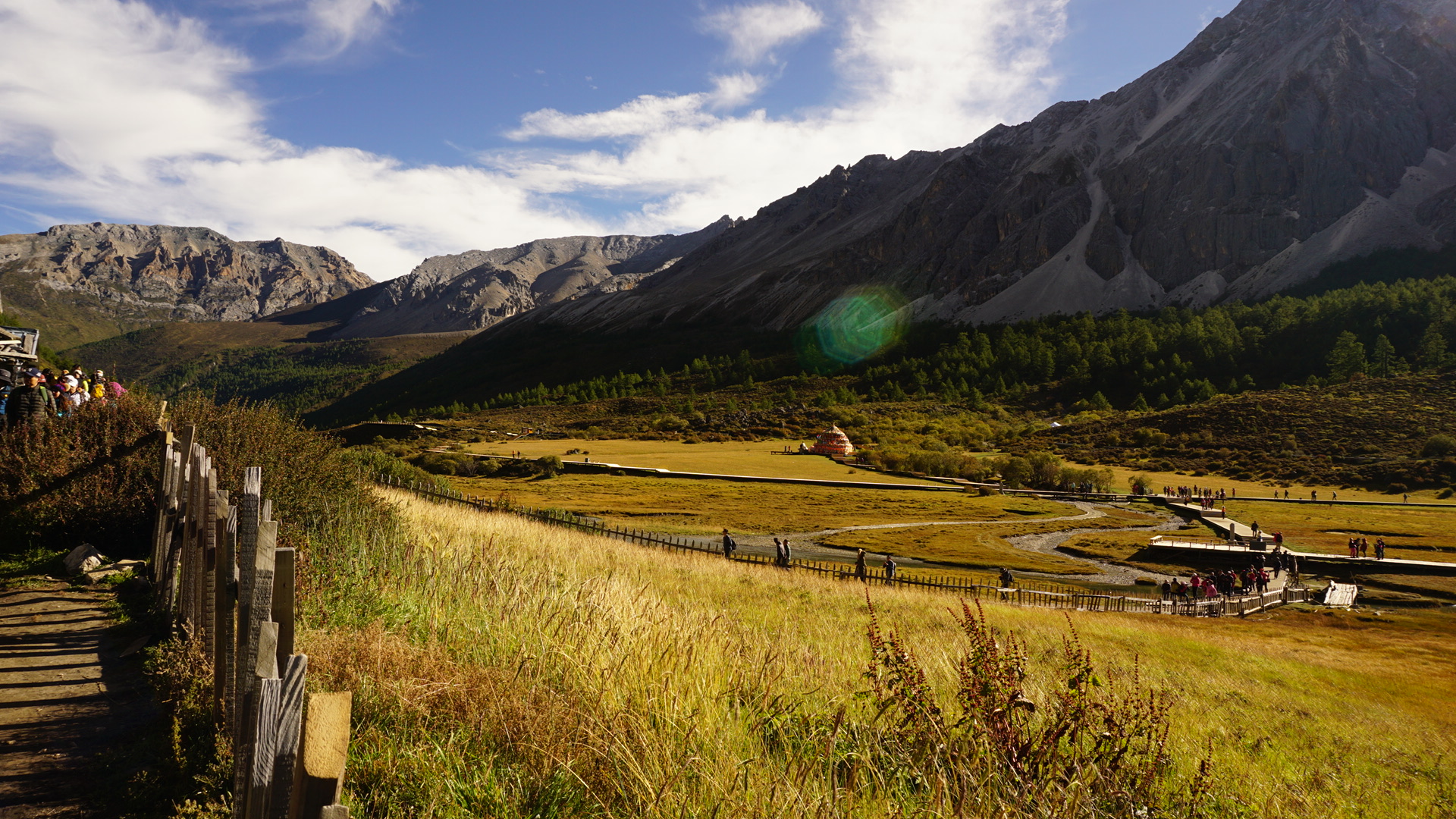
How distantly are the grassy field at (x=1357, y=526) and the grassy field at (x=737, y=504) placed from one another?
1233cm

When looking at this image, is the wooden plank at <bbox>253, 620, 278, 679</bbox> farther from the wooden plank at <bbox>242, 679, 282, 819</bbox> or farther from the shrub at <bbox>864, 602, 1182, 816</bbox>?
the shrub at <bbox>864, 602, 1182, 816</bbox>

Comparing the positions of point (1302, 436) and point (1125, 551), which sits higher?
point (1302, 436)

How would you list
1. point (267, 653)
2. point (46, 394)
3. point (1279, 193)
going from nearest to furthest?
point (267, 653)
point (46, 394)
point (1279, 193)

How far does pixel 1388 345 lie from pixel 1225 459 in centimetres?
4756

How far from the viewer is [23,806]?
3861mm

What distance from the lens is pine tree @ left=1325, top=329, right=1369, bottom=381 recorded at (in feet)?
321

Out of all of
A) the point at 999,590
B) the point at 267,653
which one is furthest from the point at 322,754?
the point at 999,590

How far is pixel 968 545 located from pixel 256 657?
38.8 meters

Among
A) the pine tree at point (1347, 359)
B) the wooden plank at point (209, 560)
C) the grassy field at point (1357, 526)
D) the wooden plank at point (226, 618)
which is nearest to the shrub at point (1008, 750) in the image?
the wooden plank at point (226, 618)

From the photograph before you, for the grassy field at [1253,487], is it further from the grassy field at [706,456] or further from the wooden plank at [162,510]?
the wooden plank at [162,510]

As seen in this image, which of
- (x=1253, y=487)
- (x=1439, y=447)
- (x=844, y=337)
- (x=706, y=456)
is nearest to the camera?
(x=1253, y=487)

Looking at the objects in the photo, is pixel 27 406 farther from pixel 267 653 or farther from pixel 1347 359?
pixel 1347 359

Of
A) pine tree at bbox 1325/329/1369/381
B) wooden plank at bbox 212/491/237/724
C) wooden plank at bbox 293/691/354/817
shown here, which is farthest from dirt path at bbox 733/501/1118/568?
pine tree at bbox 1325/329/1369/381

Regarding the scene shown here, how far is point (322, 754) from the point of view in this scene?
2.26 metres
